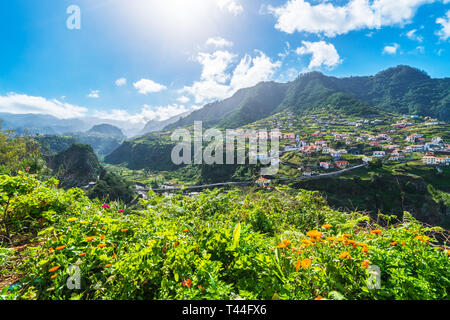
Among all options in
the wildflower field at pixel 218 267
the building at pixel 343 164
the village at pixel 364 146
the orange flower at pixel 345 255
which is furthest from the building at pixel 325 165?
the orange flower at pixel 345 255

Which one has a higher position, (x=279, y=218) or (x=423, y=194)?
(x=279, y=218)

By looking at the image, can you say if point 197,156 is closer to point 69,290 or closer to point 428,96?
point 69,290

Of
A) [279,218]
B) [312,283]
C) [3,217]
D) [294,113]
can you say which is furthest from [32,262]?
[294,113]

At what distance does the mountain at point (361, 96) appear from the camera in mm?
125000

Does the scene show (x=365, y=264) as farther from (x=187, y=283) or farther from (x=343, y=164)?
(x=343, y=164)

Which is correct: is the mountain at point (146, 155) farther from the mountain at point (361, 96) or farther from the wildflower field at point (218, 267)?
the wildflower field at point (218, 267)

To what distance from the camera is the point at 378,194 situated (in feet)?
132

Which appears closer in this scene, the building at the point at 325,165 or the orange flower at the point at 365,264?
the orange flower at the point at 365,264

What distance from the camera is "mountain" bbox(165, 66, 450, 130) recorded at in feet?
410

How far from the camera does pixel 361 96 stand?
16912cm

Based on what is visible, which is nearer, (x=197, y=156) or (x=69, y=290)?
(x=69, y=290)

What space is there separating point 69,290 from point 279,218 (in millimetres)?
2816

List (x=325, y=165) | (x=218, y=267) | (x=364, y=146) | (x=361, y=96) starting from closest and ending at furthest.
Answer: (x=218, y=267), (x=325, y=165), (x=364, y=146), (x=361, y=96)

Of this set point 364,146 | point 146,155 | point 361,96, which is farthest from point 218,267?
point 361,96
